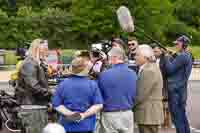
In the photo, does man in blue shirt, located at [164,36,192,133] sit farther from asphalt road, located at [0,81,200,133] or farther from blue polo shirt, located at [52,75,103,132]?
blue polo shirt, located at [52,75,103,132]

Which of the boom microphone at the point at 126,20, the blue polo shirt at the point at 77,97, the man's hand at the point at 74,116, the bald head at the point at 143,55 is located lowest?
the man's hand at the point at 74,116

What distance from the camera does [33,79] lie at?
8258mm

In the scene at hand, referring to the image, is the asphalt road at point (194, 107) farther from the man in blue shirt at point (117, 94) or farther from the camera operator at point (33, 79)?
the man in blue shirt at point (117, 94)

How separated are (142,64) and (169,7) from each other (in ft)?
153

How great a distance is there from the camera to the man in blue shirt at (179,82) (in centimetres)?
893

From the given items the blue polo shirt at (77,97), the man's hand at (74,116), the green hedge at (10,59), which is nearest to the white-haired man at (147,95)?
the blue polo shirt at (77,97)

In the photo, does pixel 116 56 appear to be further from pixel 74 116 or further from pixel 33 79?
pixel 33 79

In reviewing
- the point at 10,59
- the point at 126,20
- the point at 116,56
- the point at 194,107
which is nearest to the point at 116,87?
the point at 116,56

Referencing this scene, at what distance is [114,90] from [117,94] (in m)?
0.07

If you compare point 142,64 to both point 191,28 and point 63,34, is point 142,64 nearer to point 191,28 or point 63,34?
point 63,34

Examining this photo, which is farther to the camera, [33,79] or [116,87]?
[33,79]

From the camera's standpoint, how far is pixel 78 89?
6352 mm

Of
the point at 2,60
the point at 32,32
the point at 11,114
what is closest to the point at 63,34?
the point at 32,32

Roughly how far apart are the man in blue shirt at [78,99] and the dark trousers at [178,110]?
9.49 feet
